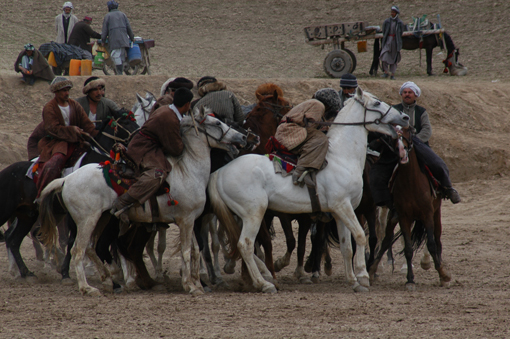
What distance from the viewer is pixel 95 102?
8547 mm

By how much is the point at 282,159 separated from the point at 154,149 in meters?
1.52

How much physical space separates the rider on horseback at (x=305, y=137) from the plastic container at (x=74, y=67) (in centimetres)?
1029

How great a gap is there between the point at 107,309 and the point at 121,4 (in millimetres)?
25649

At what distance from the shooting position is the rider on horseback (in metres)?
6.98

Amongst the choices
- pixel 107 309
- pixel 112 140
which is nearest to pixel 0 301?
pixel 107 309

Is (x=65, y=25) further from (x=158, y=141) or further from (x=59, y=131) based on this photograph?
(x=158, y=141)

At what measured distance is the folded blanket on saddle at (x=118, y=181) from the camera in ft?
22.3

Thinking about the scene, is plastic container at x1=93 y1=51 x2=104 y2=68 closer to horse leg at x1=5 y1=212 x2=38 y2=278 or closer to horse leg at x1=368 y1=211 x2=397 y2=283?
horse leg at x1=5 y1=212 x2=38 y2=278

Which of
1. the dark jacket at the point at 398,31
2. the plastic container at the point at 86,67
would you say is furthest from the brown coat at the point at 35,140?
the dark jacket at the point at 398,31

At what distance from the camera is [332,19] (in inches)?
1064

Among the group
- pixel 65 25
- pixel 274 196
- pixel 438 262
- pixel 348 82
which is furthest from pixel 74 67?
pixel 438 262

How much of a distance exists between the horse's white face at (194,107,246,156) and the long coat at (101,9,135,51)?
1010 centimetres

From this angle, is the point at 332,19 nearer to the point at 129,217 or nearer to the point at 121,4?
the point at 121,4

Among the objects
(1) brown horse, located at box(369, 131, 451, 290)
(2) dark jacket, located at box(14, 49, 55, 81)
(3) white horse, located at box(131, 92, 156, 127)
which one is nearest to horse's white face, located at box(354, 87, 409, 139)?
(1) brown horse, located at box(369, 131, 451, 290)
